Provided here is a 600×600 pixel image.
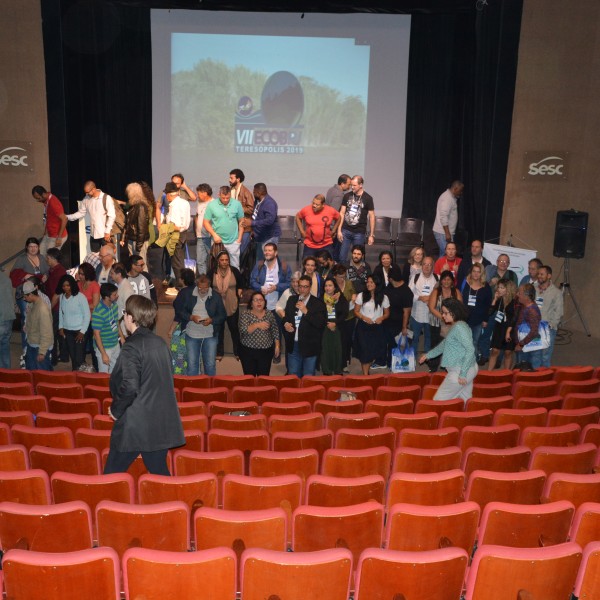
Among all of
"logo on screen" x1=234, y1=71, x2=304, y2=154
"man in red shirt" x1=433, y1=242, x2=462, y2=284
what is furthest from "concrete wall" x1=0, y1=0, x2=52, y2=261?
"man in red shirt" x1=433, y1=242, x2=462, y2=284

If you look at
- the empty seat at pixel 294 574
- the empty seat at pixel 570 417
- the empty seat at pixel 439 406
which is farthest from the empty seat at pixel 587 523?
the empty seat at pixel 439 406

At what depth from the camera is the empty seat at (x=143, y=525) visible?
11.3 ft

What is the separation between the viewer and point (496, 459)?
4.62 m

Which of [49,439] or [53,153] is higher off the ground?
[53,153]

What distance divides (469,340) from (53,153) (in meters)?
8.06

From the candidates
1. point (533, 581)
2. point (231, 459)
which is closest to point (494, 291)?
point (231, 459)

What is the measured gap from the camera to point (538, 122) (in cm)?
1154

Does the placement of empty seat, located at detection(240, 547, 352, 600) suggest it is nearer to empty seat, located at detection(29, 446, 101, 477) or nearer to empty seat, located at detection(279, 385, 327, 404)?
empty seat, located at detection(29, 446, 101, 477)

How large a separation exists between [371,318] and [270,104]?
672 cm

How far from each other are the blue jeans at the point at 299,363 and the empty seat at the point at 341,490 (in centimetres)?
428

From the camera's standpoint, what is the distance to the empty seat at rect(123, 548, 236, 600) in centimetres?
291

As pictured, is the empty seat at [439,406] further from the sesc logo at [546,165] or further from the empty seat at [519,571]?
the sesc logo at [546,165]

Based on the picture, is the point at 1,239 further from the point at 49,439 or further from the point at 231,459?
the point at 231,459

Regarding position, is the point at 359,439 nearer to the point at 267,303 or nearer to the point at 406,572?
the point at 406,572
